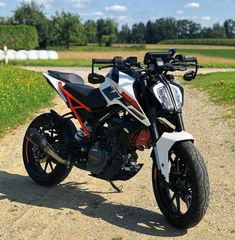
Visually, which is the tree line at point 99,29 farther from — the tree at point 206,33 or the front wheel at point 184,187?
the front wheel at point 184,187

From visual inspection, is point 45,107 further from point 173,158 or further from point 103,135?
point 173,158

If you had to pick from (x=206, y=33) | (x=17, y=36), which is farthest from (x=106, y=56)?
(x=206, y=33)

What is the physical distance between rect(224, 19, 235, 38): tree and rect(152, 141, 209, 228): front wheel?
541ft

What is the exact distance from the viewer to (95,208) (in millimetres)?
4980

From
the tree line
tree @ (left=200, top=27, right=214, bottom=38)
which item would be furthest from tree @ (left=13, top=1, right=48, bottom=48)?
tree @ (left=200, top=27, right=214, bottom=38)

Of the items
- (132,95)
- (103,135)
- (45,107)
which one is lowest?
(45,107)

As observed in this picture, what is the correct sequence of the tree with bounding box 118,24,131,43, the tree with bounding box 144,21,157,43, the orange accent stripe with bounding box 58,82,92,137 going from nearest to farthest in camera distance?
the orange accent stripe with bounding box 58,82,92,137 < the tree with bounding box 144,21,157,43 < the tree with bounding box 118,24,131,43

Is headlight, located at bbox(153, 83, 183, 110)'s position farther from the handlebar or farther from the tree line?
the tree line

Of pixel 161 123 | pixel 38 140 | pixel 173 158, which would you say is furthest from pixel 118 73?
pixel 38 140

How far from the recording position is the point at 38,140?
17.9 ft

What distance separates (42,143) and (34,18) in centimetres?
8424

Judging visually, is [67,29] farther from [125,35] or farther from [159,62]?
[159,62]

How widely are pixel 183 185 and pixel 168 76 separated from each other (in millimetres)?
1015

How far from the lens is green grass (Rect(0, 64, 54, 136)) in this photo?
976cm
